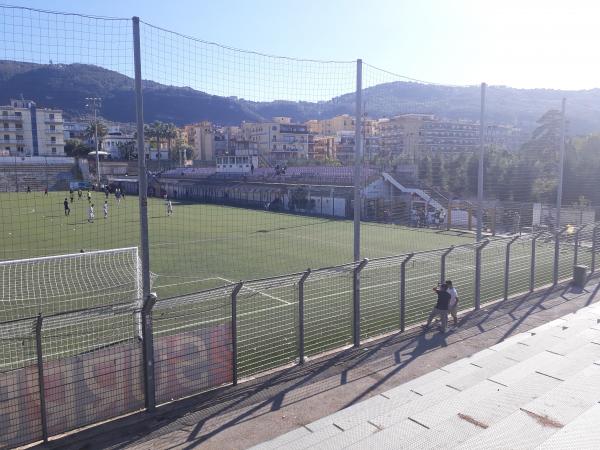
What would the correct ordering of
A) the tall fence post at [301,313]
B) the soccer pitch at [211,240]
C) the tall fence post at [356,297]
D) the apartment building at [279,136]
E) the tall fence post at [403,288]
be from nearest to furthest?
the tall fence post at [301,313] < the tall fence post at [356,297] < the tall fence post at [403,288] < the soccer pitch at [211,240] < the apartment building at [279,136]

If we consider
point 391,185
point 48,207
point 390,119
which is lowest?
point 48,207

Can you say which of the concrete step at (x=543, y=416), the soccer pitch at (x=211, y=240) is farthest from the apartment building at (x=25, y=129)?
the concrete step at (x=543, y=416)

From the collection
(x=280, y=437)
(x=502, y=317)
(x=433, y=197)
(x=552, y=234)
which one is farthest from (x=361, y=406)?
(x=433, y=197)

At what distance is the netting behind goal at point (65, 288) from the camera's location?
46.0 ft

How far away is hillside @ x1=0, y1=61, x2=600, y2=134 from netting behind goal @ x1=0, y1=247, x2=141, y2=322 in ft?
15.0

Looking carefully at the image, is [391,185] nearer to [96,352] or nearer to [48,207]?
[96,352]

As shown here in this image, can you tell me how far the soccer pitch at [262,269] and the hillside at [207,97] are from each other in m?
3.46

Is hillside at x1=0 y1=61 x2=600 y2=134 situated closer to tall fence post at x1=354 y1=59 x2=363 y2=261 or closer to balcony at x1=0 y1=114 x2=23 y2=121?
tall fence post at x1=354 y1=59 x2=363 y2=261

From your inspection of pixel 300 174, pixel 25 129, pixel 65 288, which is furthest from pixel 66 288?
pixel 300 174

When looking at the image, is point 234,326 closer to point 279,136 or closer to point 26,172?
point 26,172

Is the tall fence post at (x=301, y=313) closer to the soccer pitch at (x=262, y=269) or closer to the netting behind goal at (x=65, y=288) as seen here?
the soccer pitch at (x=262, y=269)

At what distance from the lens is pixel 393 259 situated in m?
9.73

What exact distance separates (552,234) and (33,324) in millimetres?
14121

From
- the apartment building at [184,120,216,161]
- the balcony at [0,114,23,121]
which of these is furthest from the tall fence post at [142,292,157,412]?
the apartment building at [184,120,216,161]
